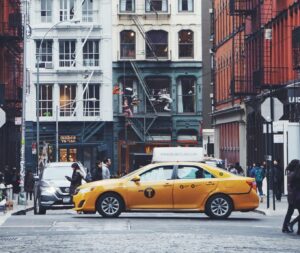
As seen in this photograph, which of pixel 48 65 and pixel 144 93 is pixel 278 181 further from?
pixel 48 65

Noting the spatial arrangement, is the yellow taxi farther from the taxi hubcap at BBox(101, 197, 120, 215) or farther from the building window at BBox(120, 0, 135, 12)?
the building window at BBox(120, 0, 135, 12)

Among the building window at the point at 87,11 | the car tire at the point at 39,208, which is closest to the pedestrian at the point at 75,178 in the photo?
the car tire at the point at 39,208

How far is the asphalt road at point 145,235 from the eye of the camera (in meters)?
18.7

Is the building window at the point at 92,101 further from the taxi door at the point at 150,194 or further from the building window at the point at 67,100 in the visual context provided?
the taxi door at the point at 150,194

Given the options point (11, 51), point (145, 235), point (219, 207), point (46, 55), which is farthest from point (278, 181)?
point (46, 55)

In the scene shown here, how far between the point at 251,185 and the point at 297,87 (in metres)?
17.8

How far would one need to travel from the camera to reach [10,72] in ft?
209

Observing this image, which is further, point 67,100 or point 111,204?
point 67,100

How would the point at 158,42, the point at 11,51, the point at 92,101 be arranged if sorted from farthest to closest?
1. the point at 158,42
2. the point at 92,101
3. the point at 11,51

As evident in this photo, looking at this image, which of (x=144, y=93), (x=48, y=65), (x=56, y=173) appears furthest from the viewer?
(x=144, y=93)

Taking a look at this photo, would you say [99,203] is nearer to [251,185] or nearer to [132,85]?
[251,185]

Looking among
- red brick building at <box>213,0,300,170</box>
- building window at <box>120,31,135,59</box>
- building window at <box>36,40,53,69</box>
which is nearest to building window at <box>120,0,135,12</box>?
building window at <box>120,31,135,59</box>

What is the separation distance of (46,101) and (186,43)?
1192 centimetres

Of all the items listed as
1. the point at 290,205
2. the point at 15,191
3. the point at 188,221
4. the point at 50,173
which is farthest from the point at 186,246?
the point at 15,191
